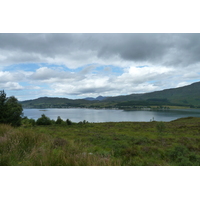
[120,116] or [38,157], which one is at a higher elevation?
[38,157]

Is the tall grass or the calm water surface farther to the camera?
the calm water surface

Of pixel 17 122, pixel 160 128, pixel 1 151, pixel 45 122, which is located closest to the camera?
pixel 1 151

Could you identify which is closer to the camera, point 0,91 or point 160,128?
point 160,128

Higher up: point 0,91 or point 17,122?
point 0,91

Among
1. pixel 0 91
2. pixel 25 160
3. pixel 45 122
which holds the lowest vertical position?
pixel 45 122

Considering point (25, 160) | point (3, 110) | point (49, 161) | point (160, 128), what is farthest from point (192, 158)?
Result: point (3, 110)

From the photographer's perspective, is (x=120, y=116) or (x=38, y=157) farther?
(x=120, y=116)

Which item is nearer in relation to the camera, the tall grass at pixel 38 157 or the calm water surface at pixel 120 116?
the tall grass at pixel 38 157

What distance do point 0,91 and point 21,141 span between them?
2445cm

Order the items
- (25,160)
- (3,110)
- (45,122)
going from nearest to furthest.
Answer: (25,160)
(3,110)
(45,122)

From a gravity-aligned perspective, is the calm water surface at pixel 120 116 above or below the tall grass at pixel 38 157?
below

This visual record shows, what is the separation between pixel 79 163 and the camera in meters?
3.97

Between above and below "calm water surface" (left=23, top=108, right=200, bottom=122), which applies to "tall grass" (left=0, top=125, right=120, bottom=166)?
Result: above

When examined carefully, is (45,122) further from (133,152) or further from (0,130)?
(133,152)
